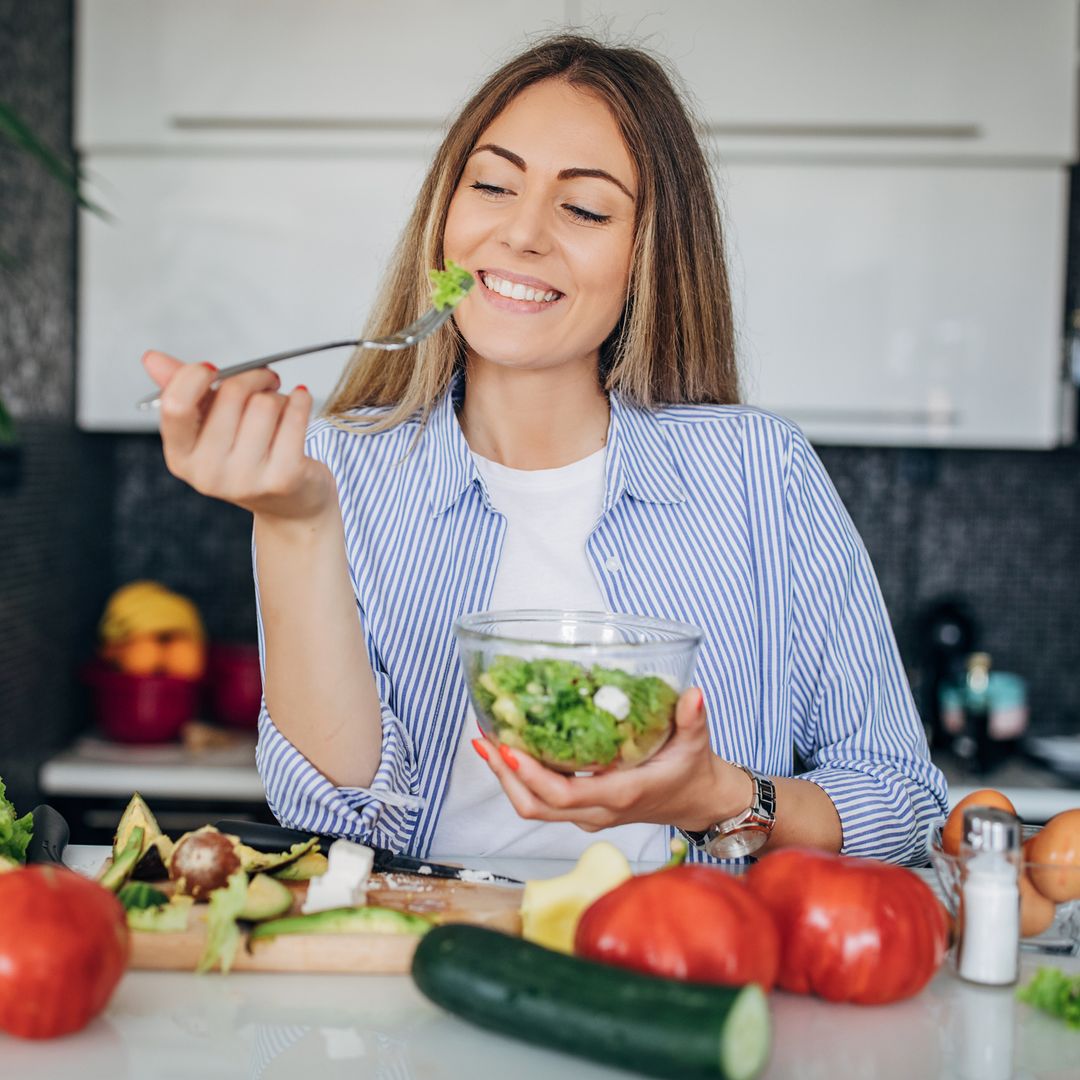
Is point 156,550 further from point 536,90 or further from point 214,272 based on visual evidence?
point 536,90

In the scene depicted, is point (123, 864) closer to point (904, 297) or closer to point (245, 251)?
point (245, 251)

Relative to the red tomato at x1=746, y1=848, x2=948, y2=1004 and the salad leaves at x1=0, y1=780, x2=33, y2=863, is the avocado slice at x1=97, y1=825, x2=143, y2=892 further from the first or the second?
the red tomato at x1=746, y1=848, x2=948, y2=1004

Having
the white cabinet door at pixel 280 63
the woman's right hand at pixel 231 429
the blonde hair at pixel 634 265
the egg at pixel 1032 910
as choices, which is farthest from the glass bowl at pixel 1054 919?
the white cabinet door at pixel 280 63

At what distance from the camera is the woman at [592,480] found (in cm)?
136

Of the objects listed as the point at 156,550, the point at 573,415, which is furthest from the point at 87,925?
the point at 156,550

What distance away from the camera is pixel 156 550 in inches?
110

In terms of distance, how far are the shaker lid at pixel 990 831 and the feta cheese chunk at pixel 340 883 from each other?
0.42 metres

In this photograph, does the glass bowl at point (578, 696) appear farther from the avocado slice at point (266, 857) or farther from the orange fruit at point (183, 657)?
the orange fruit at point (183, 657)

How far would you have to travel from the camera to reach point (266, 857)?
0.94 meters

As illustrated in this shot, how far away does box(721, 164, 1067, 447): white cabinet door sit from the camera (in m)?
2.36

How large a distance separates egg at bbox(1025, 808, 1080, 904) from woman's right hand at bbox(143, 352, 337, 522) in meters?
0.60

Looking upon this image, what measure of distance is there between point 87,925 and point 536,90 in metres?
1.03

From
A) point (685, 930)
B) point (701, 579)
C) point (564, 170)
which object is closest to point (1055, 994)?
point (685, 930)

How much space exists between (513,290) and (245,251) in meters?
1.18
